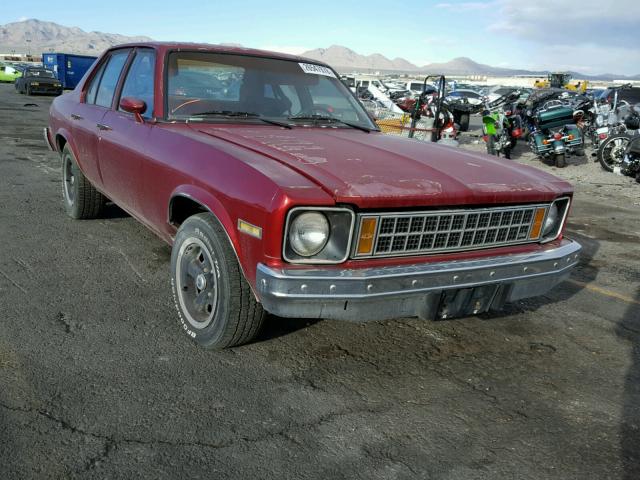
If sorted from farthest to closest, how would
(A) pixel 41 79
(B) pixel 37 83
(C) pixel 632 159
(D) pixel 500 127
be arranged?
(A) pixel 41 79 → (B) pixel 37 83 → (D) pixel 500 127 → (C) pixel 632 159

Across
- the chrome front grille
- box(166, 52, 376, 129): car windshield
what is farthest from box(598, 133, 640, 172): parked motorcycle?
the chrome front grille

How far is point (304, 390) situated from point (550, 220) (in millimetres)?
1765

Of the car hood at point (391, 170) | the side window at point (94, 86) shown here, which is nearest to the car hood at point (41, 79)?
the side window at point (94, 86)

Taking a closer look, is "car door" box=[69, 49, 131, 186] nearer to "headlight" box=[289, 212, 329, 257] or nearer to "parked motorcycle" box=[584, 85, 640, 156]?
"headlight" box=[289, 212, 329, 257]

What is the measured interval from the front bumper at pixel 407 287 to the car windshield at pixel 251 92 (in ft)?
5.42

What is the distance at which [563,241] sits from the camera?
3.49m

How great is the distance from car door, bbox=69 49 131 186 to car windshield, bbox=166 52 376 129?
98cm

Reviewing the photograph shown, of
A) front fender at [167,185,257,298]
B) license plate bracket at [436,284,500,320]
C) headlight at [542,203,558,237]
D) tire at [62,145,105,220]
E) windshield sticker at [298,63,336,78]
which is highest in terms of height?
windshield sticker at [298,63,336,78]

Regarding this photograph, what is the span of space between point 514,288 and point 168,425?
187 cm

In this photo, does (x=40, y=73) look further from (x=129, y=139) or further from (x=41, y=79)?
(x=129, y=139)

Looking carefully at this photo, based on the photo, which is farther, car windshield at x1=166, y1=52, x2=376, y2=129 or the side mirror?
car windshield at x1=166, y1=52, x2=376, y2=129

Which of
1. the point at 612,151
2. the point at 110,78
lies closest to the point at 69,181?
the point at 110,78

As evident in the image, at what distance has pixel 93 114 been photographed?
15.4ft

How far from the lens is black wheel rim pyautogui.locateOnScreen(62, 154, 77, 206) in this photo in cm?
545
